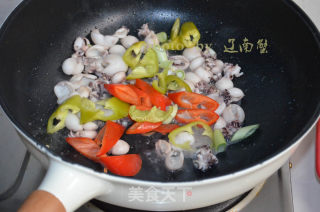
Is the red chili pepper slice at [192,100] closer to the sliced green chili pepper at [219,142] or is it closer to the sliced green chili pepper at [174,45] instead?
the sliced green chili pepper at [219,142]

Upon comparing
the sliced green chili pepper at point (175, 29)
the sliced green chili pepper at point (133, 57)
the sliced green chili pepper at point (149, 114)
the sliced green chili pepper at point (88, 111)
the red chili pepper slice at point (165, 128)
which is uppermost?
the sliced green chili pepper at point (175, 29)

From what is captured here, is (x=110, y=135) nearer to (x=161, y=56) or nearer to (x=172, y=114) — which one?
(x=172, y=114)

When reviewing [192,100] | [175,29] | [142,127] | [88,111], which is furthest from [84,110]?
[175,29]

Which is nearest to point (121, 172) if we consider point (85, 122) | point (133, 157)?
point (133, 157)

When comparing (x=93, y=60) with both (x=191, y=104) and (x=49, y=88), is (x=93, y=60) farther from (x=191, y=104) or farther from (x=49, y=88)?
(x=191, y=104)

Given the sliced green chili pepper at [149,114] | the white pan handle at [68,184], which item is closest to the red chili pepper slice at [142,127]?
the sliced green chili pepper at [149,114]
